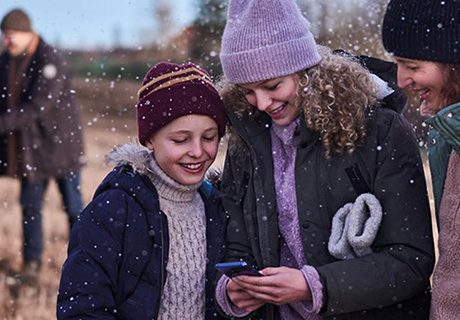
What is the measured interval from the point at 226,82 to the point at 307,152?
53 cm

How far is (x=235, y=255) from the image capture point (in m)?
3.20

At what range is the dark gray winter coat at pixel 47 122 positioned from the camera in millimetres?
6910

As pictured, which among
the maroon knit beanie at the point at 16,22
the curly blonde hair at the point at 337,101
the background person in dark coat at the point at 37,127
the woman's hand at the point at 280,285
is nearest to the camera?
the woman's hand at the point at 280,285

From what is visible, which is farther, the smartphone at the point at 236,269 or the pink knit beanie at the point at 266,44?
the pink knit beanie at the point at 266,44

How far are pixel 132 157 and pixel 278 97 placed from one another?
0.65 metres

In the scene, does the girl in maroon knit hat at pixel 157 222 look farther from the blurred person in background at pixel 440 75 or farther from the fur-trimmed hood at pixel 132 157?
the blurred person in background at pixel 440 75

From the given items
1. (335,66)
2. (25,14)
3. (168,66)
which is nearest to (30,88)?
(25,14)

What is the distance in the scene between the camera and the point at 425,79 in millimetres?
2850

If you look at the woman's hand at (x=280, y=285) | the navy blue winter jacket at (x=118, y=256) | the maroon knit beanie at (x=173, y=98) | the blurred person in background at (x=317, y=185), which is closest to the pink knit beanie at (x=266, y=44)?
the blurred person in background at (x=317, y=185)

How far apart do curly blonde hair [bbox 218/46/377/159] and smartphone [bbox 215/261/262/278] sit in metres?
0.52

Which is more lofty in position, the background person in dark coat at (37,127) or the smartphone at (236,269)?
the background person in dark coat at (37,127)

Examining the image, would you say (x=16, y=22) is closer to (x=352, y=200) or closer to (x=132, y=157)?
(x=132, y=157)

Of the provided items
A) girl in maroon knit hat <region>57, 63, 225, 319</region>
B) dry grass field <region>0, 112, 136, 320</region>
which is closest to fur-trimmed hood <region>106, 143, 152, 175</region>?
girl in maroon knit hat <region>57, 63, 225, 319</region>

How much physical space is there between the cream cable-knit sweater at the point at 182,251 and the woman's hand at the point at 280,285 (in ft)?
1.07
